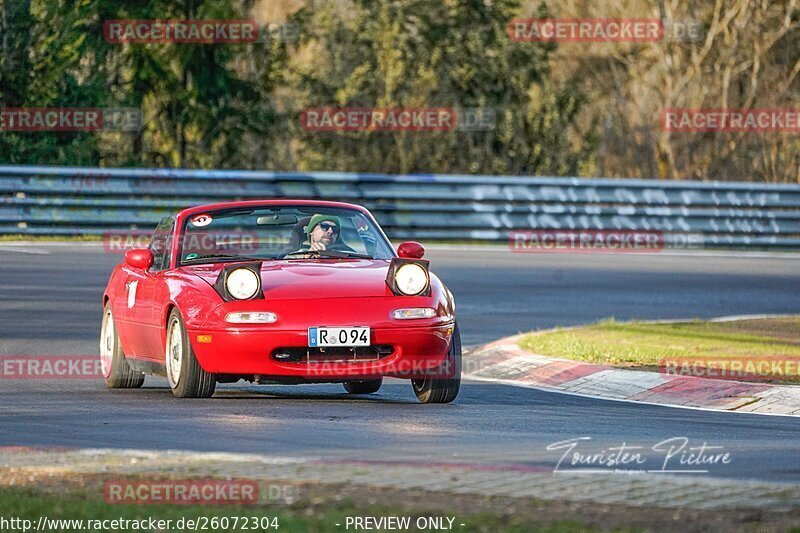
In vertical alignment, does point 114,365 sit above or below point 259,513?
below

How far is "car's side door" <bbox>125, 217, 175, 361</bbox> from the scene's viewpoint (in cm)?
1195

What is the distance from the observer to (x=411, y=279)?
446 inches

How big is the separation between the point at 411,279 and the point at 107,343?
2.98 meters

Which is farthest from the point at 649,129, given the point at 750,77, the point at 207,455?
the point at 207,455

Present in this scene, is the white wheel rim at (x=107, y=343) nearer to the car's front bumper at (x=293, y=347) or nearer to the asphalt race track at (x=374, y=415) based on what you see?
the asphalt race track at (x=374, y=415)

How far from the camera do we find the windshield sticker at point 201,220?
12430mm

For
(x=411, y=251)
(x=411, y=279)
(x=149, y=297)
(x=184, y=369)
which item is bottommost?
(x=184, y=369)

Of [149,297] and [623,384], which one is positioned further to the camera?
[623,384]

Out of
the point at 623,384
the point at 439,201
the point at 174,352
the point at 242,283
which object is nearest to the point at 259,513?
the point at 242,283

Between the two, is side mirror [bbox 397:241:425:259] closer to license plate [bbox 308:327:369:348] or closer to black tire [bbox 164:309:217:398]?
license plate [bbox 308:327:369:348]

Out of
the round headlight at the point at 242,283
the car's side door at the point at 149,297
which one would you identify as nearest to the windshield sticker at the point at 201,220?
the car's side door at the point at 149,297

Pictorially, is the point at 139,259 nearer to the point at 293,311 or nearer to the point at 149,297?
the point at 149,297

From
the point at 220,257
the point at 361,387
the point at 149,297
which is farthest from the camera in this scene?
the point at 361,387

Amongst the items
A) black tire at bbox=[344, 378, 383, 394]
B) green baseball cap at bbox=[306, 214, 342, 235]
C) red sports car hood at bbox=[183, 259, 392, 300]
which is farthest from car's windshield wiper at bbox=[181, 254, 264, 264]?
black tire at bbox=[344, 378, 383, 394]
